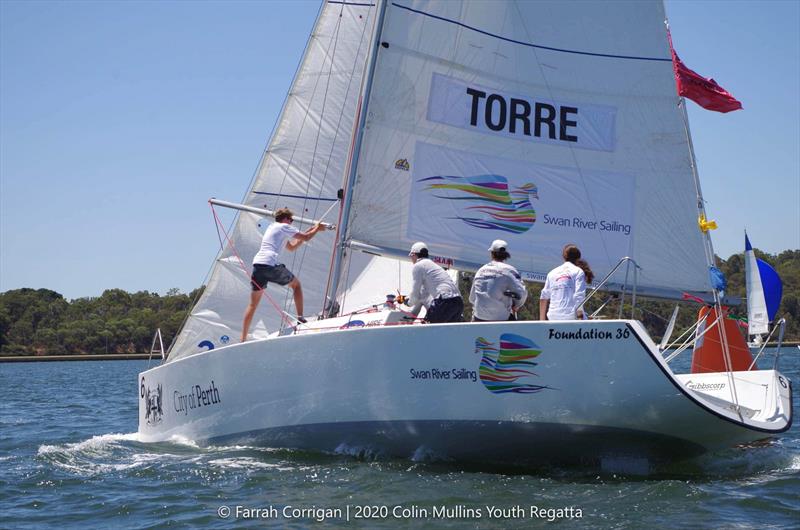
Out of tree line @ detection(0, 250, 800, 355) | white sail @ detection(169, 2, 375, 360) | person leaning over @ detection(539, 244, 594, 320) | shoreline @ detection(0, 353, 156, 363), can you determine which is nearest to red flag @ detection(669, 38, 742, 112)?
person leaning over @ detection(539, 244, 594, 320)

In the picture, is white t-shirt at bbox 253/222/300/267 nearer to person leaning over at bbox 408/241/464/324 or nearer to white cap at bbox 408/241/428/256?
white cap at bbox 408/241/428/256

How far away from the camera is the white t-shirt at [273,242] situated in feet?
31.8

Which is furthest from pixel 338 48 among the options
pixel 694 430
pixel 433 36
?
pixel 694 430

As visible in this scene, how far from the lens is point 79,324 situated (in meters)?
72.6

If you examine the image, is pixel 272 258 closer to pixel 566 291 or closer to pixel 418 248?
pixel 418 248

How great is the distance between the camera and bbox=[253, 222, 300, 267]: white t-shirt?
9703 millimetres

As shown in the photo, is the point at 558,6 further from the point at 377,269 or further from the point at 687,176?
the point at 377,269

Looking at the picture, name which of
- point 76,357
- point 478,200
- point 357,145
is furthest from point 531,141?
point 76,357

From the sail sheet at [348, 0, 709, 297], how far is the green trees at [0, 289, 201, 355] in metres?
58.8

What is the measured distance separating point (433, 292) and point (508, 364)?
129 centimetres

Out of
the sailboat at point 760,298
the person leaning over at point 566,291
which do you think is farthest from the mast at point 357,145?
the sailboat at point 760,298

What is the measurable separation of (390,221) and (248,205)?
12.1ft

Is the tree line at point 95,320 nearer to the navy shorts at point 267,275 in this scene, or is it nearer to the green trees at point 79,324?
the green trees at point 79,324

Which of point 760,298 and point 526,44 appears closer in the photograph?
point 760,298
